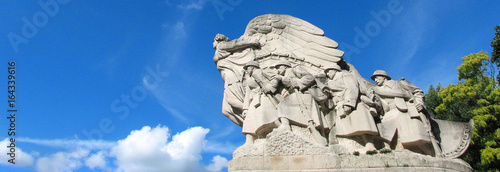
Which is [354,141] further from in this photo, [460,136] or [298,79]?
[460,136]

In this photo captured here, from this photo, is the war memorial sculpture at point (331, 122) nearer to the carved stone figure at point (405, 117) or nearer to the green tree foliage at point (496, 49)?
the carved stone figure at point (405, 117)

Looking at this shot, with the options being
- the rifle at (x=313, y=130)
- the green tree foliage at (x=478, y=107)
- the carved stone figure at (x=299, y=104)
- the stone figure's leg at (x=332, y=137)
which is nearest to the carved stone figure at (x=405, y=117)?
the stone figure's leg at (x=332, y=137)

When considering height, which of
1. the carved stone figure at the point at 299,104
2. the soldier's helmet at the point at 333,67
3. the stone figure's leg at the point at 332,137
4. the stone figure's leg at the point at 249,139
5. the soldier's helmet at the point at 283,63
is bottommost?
the stone figure's leg at the point at 332,137

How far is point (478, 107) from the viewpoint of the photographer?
1423cm

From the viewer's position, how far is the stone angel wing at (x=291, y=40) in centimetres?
883

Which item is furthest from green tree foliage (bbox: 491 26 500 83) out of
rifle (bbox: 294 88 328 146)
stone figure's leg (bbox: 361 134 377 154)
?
rifle (bbox: 294 88 328 146)

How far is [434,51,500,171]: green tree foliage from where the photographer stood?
13180mm

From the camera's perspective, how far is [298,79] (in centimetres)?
770

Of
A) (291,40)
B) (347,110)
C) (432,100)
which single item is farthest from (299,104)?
(432,100)

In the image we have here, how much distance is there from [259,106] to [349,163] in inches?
86.9

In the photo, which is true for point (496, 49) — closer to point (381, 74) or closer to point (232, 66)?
point (381, 74)

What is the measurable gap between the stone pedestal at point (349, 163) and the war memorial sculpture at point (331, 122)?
0.02 meters

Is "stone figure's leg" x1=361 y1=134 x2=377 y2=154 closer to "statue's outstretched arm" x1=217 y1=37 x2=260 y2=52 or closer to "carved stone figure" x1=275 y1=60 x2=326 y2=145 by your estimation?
"carved stone figure" x1=275 y1=60 x2=326 y2=145

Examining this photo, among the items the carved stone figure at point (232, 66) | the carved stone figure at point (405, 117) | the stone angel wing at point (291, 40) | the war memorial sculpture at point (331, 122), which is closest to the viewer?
the war memorial sculpture at point (331, 122)
